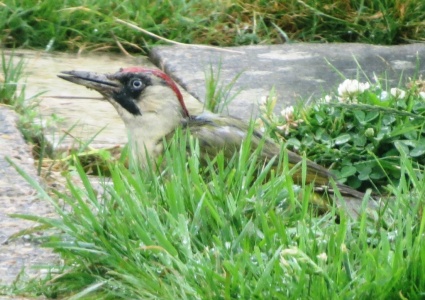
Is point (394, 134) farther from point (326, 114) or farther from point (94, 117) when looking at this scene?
point (94, 117)

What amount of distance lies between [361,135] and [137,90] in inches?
37.5

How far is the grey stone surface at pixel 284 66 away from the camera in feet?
17.7

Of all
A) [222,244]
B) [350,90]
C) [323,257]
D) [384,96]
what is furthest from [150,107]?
[323,257]

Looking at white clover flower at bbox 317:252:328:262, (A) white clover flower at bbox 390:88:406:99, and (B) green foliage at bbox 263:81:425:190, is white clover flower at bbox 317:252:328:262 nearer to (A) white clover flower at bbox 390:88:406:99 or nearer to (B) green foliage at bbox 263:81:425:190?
(B) green foliage at bbox 263:81:425:190

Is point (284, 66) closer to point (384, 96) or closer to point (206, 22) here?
point (206, 22)

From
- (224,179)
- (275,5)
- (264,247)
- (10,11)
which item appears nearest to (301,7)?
(275,5)

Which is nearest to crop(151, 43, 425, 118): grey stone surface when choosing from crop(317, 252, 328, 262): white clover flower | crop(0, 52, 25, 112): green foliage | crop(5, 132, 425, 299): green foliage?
crop(0, 52, 25, 112): green foliage

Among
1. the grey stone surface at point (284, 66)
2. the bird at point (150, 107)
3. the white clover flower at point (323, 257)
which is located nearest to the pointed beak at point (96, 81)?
the bird at point (150, 107)

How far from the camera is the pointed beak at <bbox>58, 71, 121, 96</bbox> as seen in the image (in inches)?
178

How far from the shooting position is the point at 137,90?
4.61 m

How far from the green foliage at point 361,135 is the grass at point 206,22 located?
165 centimetres

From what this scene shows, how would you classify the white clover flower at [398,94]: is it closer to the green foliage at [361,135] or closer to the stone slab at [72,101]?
the green foliage at [361,135]

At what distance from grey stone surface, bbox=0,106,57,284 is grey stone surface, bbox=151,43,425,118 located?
1.20 metres

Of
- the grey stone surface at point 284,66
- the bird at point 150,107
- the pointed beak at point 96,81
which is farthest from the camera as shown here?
the grey stone surface at point 284,66
